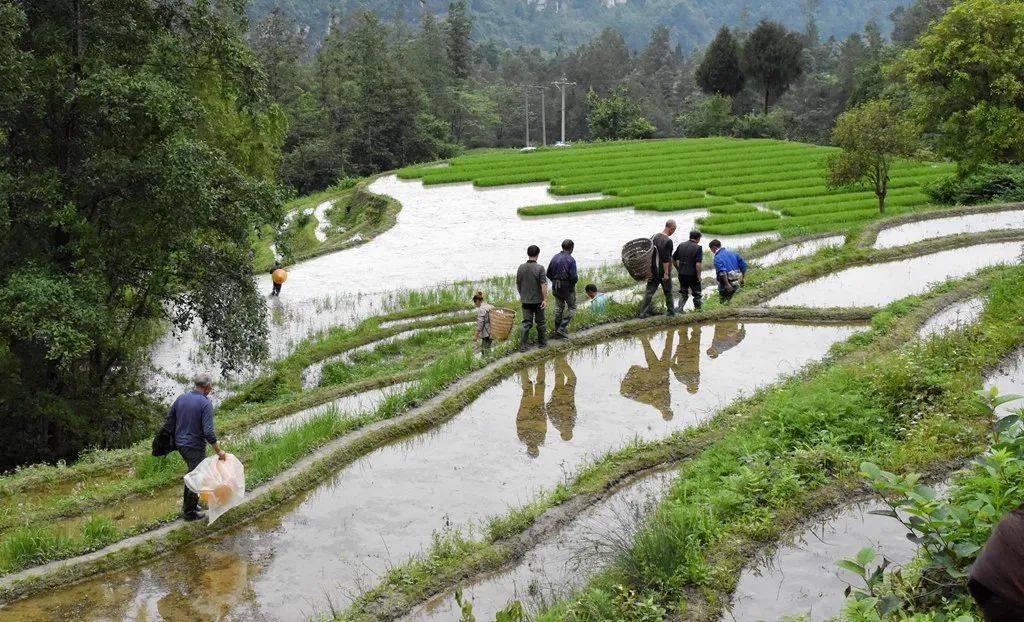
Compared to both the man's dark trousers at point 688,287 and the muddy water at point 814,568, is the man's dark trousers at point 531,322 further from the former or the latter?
the muddy water at point 814,568

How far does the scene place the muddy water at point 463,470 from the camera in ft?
27.2

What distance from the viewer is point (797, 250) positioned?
81.6ft

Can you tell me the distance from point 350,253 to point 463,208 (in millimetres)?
10048

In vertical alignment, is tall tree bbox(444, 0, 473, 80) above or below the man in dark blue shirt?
above

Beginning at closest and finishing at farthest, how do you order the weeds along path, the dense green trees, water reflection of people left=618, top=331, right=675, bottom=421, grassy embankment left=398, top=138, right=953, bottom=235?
the weeds along path → water reflection of people left=618, top=331, right=675, bottom=421 → the dense green trees → grassy embankment left=398, top=138, right=953, bottom=235

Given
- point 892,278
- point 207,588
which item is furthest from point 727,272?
point 207,588

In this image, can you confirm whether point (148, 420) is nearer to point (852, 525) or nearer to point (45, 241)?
point (45, 241)

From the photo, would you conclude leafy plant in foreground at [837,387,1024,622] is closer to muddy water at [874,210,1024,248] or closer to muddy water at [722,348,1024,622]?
muddy water at [722,348,1024,622]

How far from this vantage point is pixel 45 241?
14953 millimetres

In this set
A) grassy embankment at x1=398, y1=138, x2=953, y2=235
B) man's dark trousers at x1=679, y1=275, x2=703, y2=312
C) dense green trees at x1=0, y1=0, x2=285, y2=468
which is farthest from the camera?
grassy embankment at x1=398, y1=138, x2=953, y2=235

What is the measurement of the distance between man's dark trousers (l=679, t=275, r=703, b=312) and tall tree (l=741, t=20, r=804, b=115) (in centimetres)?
6240

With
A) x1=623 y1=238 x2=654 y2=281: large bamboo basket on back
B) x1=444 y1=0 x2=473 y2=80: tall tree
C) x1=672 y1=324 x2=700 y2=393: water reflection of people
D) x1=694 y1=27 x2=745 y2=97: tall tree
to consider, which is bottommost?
x1=672 y1=324 x2=700 y2=393: water reflection of people

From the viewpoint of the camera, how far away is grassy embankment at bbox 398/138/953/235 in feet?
109

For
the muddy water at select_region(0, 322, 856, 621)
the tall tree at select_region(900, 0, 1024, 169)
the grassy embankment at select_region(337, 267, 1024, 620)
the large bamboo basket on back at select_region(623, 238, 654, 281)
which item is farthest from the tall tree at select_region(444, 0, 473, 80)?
the grassy embankment at select_region(337, 267, 1024, 620)
